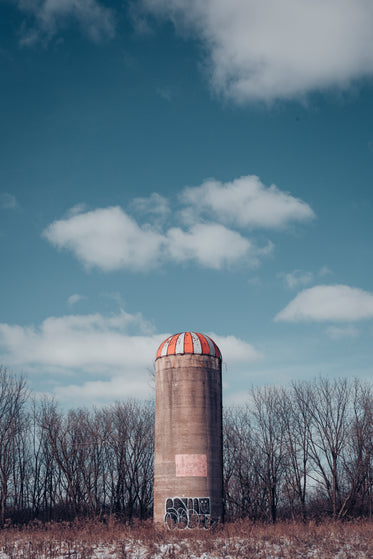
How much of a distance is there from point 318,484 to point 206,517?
64.1 feet

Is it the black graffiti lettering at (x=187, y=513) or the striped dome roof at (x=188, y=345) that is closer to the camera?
the black graffiti lettering at (x=187, y=513)

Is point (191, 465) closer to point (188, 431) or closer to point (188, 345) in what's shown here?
point (188, 431)

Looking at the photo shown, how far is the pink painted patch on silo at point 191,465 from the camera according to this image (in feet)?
84.7

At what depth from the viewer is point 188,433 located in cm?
2639

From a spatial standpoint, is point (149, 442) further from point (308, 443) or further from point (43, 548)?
point (43, 548)

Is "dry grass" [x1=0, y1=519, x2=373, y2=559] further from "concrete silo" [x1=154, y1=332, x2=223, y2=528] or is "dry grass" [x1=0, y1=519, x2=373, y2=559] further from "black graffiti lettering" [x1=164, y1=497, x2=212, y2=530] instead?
"concrete silo" [x1=154, y1=332, x2=223, y2=528]

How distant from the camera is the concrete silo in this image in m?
25.5

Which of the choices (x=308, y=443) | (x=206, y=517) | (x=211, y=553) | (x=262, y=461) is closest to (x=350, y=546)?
(x=211, y=553)

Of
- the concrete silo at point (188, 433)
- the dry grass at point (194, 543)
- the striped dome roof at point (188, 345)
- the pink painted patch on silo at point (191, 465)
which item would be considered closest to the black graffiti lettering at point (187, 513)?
the concrete silo at point (188, 433)

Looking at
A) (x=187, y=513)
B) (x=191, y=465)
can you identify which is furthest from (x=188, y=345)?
(x=187, y=513)

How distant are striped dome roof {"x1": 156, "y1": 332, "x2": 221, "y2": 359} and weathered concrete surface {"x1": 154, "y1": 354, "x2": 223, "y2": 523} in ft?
1.01

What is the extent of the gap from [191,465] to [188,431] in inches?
68.9

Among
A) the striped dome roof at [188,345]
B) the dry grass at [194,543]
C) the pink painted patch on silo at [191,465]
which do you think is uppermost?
the striped dome roof at [188,345]

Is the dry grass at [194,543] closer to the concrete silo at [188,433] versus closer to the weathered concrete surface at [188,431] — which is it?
the concrete silo at [188,433]
